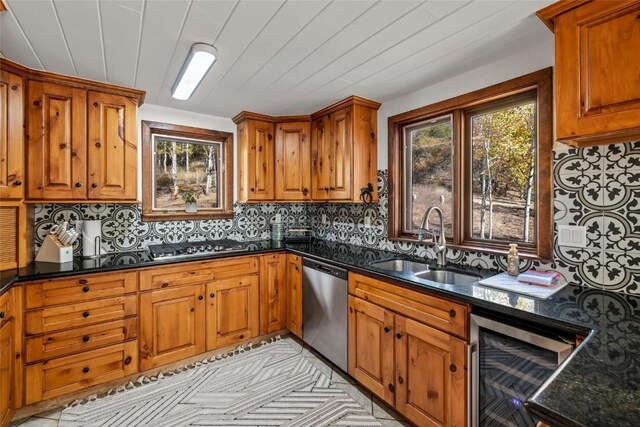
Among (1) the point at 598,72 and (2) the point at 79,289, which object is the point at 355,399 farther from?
(1) the point at 598,72

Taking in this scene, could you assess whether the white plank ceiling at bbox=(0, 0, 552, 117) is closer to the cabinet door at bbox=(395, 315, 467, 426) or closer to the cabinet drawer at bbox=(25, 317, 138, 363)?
the cabinet door at bbox=(395, 315, 467, 426)

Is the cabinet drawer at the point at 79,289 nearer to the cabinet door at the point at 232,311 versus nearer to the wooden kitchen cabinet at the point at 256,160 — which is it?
the cabinet door at the point at 232,311

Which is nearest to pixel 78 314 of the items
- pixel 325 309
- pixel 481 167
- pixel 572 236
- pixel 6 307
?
pixel 6 307

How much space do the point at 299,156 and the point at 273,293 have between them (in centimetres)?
149

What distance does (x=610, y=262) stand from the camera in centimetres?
163

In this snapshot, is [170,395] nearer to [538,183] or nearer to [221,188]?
[221,188]

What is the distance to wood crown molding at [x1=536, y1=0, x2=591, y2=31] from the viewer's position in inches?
54.3

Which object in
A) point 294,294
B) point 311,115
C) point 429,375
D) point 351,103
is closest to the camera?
point 429,375

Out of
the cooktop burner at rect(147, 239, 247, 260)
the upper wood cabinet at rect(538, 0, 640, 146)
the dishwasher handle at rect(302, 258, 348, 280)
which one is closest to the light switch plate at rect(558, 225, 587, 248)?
the upper wood cabinet at rect(538, 0, 640, 146)

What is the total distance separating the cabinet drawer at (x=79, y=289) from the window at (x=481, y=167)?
7.34 ft

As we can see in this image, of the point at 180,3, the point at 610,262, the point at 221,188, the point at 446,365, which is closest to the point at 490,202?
the point at 610,262

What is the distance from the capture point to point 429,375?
1.79m

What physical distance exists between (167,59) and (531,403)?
2.46 m

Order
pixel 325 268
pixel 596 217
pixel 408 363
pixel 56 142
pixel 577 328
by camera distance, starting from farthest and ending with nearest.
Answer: pixel 325 268 < pixel 56 142 < pixel 408 363 < pixel 596 217 < pixel 577 328
